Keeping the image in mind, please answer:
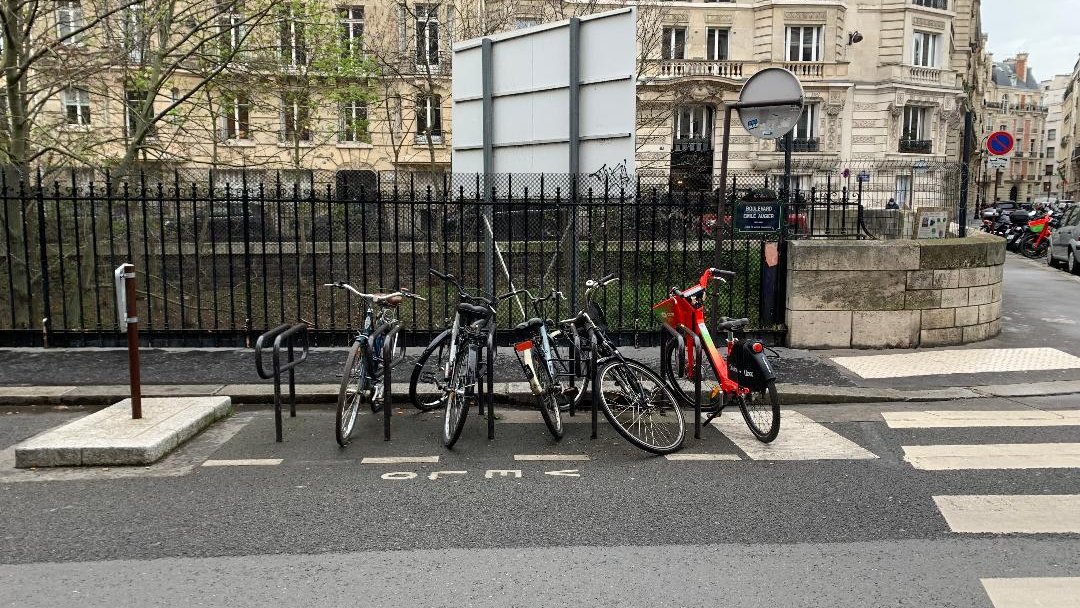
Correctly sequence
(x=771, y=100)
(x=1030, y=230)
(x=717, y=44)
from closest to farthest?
(x=771, y=100)
(x=1030, y=230)
(x=717, y=44)

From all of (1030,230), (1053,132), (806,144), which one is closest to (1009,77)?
(1053,132)

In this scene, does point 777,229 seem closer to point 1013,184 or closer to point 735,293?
point 735,293

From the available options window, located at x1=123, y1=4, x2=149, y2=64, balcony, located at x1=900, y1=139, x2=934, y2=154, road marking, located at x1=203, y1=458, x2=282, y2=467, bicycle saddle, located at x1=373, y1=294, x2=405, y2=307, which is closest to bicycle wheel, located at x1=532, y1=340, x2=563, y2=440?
bicycle saddle, located at x1=373, y1=294, x2=405, y2=307

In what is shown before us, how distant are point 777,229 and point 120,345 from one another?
789 centimetres

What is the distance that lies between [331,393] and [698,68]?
35372mm

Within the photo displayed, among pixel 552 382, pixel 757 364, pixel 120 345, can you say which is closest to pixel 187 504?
pixel 552 382

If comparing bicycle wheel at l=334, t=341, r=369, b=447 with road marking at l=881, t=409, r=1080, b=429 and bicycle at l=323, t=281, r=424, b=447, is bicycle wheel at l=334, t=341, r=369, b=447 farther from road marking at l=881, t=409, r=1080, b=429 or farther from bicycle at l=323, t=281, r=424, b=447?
road marking at l=881, t=409, r=1080, b=429

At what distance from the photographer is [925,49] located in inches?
1683

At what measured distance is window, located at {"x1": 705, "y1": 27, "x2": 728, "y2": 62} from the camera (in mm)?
40531

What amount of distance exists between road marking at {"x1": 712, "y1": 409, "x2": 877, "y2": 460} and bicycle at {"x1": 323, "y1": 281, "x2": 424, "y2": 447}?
113 inches

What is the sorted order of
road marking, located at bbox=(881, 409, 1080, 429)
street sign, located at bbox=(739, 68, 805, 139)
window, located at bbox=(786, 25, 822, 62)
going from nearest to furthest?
road marking, located at bbox=(881, 409, 1080, 429), street sign, located at bbox=(739, 68, 805, 139), window, located at bbox=(786, 25, 822, 62)

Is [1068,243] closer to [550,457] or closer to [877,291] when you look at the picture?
[877,291]

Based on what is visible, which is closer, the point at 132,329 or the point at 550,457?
the point at 550,457

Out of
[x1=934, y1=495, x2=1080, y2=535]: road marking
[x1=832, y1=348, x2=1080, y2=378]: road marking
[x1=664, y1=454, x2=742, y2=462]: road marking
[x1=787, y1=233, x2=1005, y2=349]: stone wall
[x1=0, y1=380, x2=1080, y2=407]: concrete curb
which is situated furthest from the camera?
[x1=787, y1=233, x2=1005, y2=349]: stone wall
